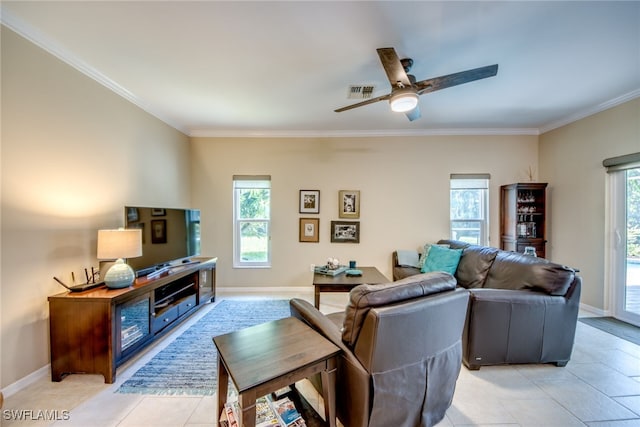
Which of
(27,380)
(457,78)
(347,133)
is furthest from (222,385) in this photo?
(347,133)

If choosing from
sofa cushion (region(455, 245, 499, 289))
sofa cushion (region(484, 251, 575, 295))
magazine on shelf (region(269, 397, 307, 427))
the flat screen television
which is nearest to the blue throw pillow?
sofa cushion (region(455, 245, 499, 289))

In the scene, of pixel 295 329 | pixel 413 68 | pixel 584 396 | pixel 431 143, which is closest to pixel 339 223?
pixel 431 143

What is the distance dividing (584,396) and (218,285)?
4319 millimetres

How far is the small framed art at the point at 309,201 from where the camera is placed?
13.8ft

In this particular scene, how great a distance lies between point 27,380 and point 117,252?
104 cm

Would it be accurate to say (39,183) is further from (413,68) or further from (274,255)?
(413,68)

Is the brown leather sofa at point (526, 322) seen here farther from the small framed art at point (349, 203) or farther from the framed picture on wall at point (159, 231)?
the framed picture on wall at point (159, 231)

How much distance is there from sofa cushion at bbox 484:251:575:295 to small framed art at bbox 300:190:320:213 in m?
2.54

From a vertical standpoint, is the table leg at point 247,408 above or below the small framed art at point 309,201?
below

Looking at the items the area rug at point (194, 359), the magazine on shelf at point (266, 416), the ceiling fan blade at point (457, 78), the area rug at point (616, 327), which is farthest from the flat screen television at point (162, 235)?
the area rug at point (616, 327)

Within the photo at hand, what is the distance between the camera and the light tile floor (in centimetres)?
159

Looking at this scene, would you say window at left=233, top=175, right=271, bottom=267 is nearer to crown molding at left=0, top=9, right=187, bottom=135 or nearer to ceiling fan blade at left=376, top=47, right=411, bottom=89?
crown molding at left=0, top=9, right=187, bottom=135

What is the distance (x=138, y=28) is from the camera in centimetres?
187

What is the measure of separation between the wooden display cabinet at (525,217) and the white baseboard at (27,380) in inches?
212
